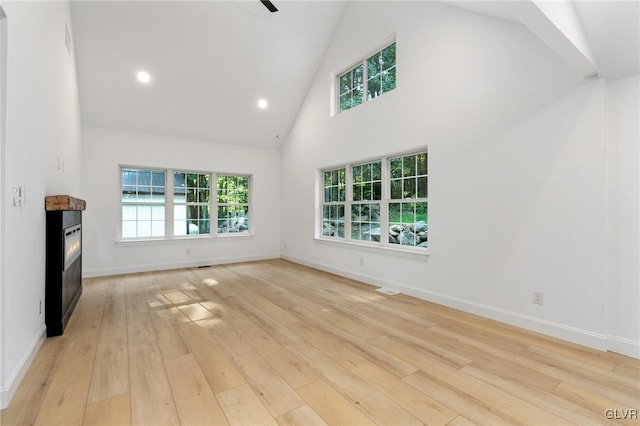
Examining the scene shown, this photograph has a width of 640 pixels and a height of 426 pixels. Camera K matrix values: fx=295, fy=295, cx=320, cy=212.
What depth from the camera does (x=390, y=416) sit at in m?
1.59

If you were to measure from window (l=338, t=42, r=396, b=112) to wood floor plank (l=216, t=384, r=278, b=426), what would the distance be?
406 cm

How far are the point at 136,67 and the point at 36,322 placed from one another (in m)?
3.87

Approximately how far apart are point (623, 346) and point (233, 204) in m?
6.27

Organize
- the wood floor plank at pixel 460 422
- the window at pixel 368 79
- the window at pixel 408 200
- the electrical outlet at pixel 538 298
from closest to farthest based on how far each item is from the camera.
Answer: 1. the wood floor plank at pixel 460 422
2. the electrical outlet at pixel 538 298
3. the window at pixel 408 200
4. the window at pixel 368 79

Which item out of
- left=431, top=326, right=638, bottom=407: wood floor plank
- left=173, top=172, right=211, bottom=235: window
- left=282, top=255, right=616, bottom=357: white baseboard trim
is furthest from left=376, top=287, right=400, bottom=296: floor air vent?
left=173, top=172, right=211, bottom=235: window

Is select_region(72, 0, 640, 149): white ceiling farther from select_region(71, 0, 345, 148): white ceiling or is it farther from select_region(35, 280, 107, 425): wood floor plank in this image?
select_region(35, 280, 107, 425): wood floor plank

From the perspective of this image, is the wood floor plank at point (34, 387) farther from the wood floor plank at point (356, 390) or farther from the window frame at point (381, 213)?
the window frame at point (381, 213)

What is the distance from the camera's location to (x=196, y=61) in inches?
187

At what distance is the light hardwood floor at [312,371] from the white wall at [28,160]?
0.32m

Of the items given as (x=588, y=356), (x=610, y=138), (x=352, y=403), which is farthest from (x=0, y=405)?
(x=610, y=138)

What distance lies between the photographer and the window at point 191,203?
19.6 feet

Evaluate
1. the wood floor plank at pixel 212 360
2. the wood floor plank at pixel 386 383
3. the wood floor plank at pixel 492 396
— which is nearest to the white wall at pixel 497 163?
Result: the wood floor plank at pixel 492 396

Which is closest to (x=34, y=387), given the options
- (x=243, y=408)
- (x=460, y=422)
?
(x=243, y=408)

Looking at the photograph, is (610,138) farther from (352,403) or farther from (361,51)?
(361,51)
